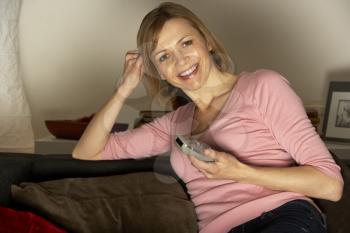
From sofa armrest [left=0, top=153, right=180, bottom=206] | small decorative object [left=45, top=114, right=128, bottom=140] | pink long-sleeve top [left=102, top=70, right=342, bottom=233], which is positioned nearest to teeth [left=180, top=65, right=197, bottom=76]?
pink long-sleeve top [left=102, top=70, right=342, bottom=233]

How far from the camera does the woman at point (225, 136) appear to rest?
0.88 metres

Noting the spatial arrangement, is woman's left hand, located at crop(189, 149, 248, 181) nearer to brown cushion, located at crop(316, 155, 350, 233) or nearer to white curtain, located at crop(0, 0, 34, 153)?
brown cushion, located at crop(316, 155, 350, 233)

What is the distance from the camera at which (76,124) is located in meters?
1.61

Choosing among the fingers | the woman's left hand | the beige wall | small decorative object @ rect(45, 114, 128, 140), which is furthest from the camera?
the beige wall

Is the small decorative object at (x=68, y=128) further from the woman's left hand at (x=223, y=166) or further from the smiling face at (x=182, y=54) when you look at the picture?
the woman's left hand at (x=223, y=166)

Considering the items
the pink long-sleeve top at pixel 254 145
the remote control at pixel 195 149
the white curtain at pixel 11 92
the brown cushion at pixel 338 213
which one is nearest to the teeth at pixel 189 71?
the pink long-sleeve top at pixel 254 145

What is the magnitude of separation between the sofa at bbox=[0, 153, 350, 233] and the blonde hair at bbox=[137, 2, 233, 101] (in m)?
0.31

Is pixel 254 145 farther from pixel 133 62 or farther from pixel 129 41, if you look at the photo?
pixel 129 41

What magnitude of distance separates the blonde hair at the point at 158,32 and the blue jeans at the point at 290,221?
1.31 ft

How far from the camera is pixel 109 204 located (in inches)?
43.8

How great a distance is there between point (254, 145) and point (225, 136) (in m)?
0.07

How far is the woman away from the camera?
0.88 meters

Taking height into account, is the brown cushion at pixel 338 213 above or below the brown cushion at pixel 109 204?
above

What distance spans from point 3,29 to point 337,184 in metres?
1.39
